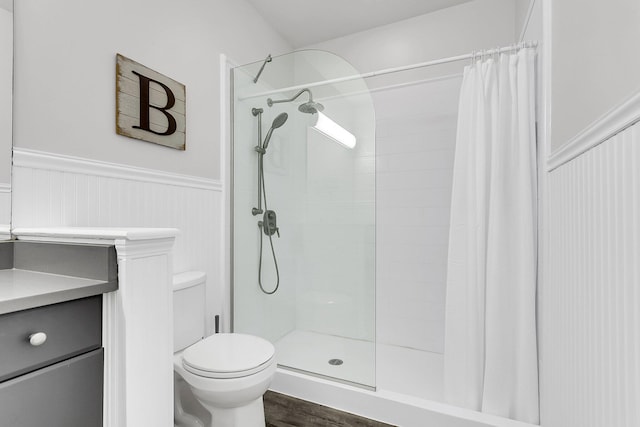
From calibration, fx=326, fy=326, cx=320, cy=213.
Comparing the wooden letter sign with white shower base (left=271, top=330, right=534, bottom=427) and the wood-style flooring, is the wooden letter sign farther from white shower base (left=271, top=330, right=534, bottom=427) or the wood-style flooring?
the wood-style flooring

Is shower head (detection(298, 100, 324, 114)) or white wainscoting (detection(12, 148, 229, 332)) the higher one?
shower head (detection(298, 100, 324, 114))

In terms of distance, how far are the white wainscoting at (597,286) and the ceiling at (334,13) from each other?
1.81 metres

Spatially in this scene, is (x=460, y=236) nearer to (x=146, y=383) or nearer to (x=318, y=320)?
(x=318, y=320)

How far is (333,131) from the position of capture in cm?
185

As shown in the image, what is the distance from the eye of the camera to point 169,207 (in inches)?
68.1

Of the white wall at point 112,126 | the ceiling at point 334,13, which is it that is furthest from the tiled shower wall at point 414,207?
the white wall at point 112,126

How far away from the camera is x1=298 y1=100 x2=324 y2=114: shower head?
1872mm

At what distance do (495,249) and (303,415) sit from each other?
1.26 metres

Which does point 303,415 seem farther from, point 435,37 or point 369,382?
point 435,37

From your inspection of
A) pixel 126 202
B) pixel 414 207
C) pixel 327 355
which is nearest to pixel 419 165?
pixel 414 207

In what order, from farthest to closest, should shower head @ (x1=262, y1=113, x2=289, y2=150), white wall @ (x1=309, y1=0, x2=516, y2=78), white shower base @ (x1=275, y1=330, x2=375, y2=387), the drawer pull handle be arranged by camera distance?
white wall @ (x1=309, y1=0, x2=516, y2=78)
shower head @ (x1=262, y1=113, x2=289, y2=150)
white shower base @ (x1=275, y1=330, x2=375, y2=387)
the drawer pull handle

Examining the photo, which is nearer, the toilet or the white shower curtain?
the toilet

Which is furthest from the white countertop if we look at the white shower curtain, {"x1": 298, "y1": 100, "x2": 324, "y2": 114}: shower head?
the white shower curtain

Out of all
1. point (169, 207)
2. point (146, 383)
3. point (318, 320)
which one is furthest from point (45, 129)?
point (318, 320)
